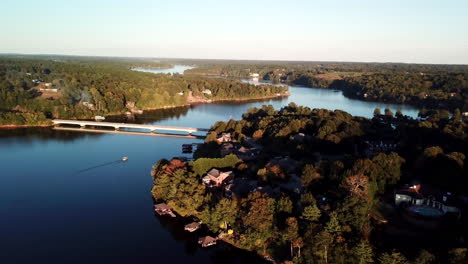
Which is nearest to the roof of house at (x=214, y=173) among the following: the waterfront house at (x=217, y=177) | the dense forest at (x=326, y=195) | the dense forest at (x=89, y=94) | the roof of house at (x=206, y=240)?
the waterfront house at (x=217, y=177)

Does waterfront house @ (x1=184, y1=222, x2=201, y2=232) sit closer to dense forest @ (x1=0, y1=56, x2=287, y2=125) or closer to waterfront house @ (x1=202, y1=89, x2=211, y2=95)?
dense forest @ (x1=0, y1=56, x2=287, y2=125)

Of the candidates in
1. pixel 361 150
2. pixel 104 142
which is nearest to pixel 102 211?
pixel 104 142

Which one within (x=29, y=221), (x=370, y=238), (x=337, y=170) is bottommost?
(x=29, y=221)

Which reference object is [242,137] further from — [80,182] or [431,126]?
[431,126]

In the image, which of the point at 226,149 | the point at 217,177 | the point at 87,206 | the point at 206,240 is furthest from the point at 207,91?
the point at 206,240

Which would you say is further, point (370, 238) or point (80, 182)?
point (80, 182)

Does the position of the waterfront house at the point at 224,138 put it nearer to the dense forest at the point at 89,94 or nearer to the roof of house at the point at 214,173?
the roof of house at the point at 214,173

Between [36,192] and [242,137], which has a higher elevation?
[242,137]
